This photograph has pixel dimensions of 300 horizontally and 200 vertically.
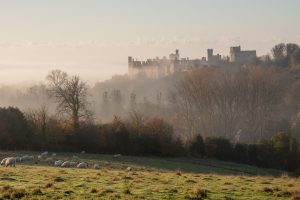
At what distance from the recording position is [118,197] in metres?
18.0

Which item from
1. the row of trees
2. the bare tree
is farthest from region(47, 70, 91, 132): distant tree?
the bare tree

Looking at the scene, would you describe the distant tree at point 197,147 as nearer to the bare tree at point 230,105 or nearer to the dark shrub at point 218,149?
the dark shrub at point 218,149

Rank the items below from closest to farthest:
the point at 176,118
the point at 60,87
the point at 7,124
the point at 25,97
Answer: the point at 7,124 < the point at 60,87 < the point at 176,118 < the point at 25,97

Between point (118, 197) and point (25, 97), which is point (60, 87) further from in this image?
point (25, 97)

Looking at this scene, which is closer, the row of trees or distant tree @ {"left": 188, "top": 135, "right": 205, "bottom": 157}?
the row of trees

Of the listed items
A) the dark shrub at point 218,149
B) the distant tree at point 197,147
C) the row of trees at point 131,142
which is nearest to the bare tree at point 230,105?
the row of trees at point 131,142

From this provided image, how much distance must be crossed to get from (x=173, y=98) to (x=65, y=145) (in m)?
70.6

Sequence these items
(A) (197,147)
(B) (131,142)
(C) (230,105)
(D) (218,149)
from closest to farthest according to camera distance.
Answer: (B) (131,142) → (A) (197,147) → (D) (218,149) → (C) (230,105)

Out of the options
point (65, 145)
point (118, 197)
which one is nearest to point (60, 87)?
point (65, 145)

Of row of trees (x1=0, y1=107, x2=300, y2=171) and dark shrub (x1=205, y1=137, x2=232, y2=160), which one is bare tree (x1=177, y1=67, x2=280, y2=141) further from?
dark shrub (x1=205, y1=137, x2=232, y2=160)

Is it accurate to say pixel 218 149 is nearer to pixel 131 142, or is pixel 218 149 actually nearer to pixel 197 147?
pixel 197 147

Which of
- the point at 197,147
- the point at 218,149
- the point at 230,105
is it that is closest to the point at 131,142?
the point at 197,147

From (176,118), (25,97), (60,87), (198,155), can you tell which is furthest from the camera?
(25,97)

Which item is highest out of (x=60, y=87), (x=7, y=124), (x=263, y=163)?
(x=60, y=87)
